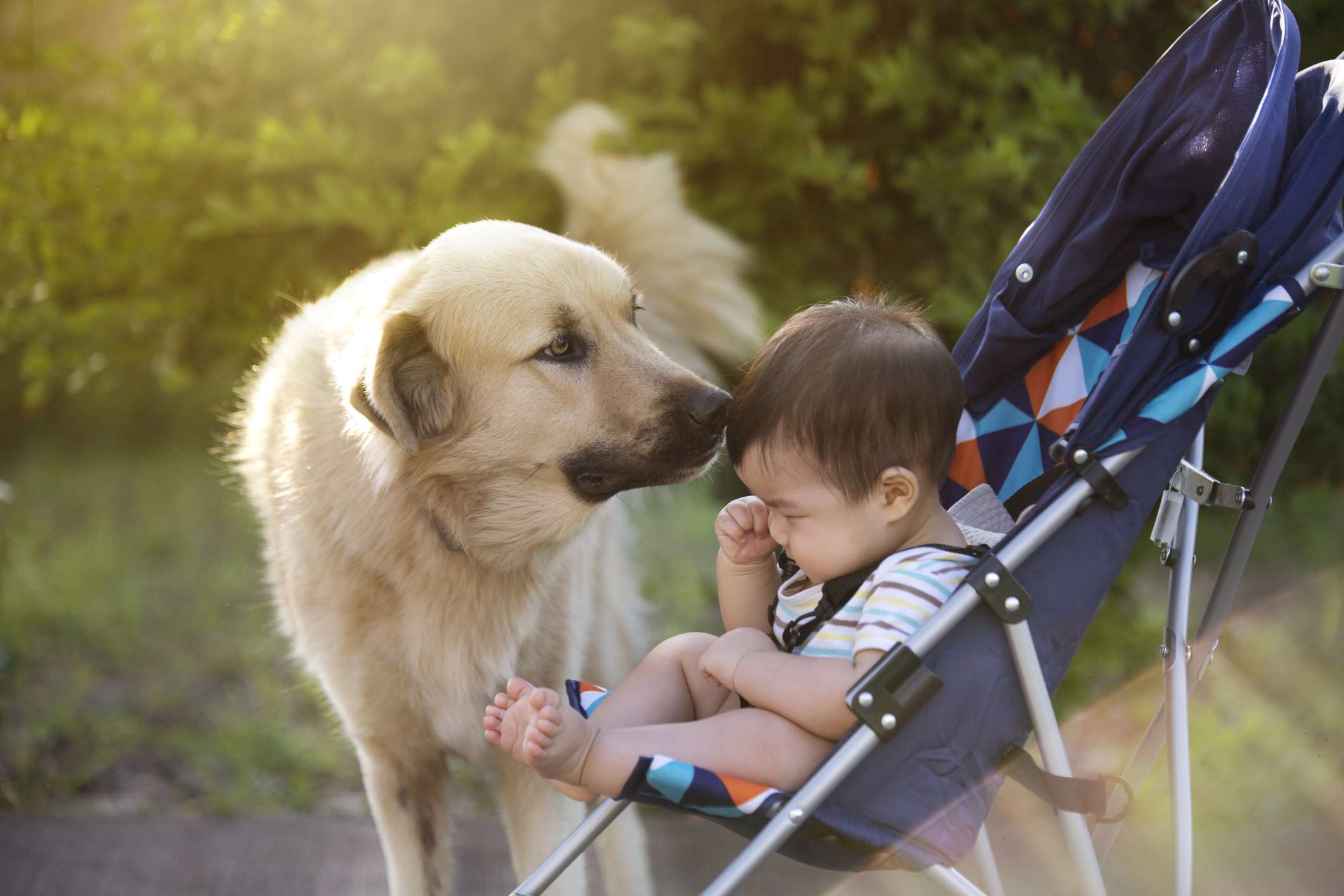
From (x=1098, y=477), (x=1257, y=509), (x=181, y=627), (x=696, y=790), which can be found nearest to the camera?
(x=696, y=790)

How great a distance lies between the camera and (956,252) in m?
3.54

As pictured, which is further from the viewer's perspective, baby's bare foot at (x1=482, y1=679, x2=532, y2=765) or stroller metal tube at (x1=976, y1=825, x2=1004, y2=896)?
stroller metal tube at (x1=976, y1=825, x2=1004, y2=896)

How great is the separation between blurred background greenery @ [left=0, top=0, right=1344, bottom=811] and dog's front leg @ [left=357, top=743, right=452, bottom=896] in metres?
1.07

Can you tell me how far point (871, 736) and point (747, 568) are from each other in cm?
47

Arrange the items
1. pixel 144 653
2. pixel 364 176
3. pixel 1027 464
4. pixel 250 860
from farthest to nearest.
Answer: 1. pixel 144 653
2. pixel 364 176
3. pixel 250 860
4. pixel 1027 464

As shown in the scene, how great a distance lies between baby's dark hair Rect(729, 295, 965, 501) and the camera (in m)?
1.61

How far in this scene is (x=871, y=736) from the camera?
1.45 m

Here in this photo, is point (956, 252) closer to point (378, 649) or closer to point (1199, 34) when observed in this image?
point (1199, 34)

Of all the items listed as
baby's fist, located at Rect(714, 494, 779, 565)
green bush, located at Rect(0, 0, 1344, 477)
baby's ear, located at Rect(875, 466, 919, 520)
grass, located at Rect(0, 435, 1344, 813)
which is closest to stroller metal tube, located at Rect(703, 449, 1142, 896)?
baby's ear, located at Rect(875, 466, 919, 520)

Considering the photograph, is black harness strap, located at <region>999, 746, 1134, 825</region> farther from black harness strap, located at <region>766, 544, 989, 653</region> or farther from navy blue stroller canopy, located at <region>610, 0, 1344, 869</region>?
black harness strap, located at <region>766, 544, 989, 653</region>

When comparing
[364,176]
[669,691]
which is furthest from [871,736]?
[364,176]

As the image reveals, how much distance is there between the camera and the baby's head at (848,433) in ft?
5.29

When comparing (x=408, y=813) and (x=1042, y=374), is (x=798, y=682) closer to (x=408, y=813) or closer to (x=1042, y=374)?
(x=1042, y=374)

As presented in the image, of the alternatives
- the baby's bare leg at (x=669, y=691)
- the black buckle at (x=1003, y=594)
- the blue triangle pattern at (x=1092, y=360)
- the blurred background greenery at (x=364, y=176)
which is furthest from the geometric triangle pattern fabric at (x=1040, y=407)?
the blurred background greenery at (x=364, y=176)
